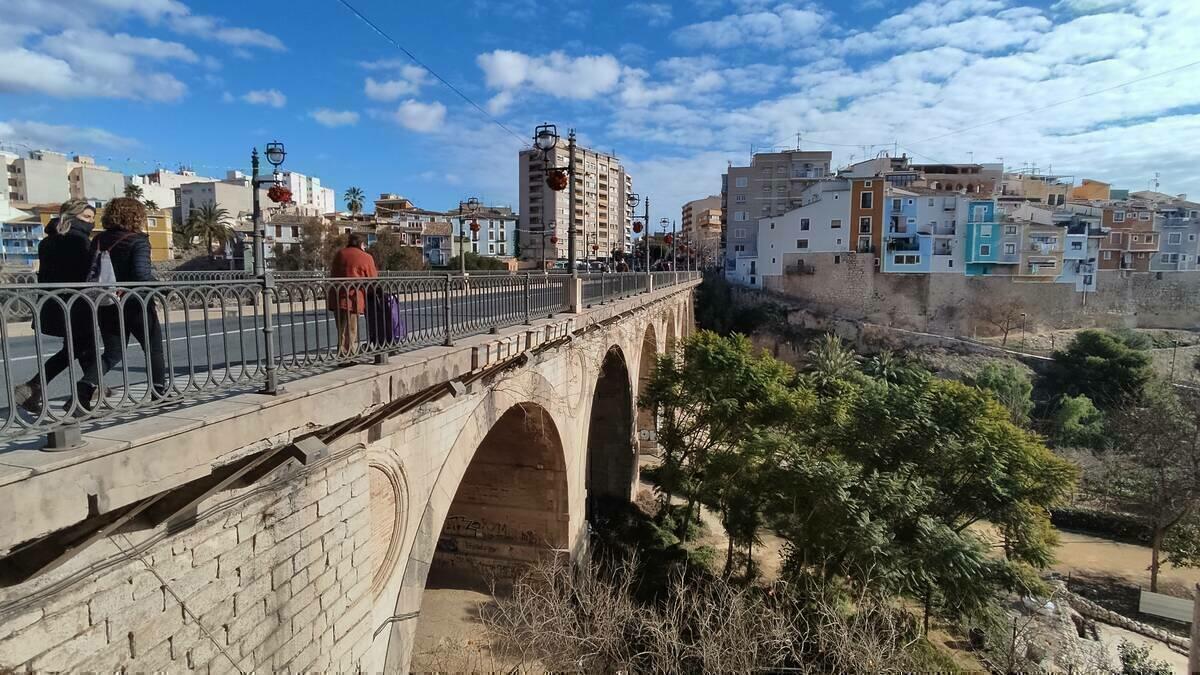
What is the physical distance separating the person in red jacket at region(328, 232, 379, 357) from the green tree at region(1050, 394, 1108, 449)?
112ft

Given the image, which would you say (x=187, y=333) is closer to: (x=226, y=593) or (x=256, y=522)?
(x=256, y=522)

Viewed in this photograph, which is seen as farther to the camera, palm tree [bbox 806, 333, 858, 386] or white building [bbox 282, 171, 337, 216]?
white building [bbox 282, 171, 337, 216]

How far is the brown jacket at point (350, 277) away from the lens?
4703 mm

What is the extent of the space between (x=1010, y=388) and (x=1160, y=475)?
11322mm

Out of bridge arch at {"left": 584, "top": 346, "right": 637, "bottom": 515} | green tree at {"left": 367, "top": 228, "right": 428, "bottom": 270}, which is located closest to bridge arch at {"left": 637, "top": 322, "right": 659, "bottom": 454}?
bridge arch at {"left": 584, "top": 346, "right": 637, "bottom": 515}

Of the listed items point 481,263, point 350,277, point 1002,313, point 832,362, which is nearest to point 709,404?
point 350,277

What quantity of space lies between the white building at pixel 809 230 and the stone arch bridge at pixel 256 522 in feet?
146

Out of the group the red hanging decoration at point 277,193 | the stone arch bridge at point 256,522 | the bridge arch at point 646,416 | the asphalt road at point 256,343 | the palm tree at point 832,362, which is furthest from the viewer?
the palm tree at point 832,362

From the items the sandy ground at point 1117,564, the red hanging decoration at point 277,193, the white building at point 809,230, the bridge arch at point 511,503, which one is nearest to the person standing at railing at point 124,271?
the red hanging decoration at point 277,193

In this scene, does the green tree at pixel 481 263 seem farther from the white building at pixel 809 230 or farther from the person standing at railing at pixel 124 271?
the person standing at railing at pixel 124 271

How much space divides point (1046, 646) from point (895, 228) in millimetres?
39678

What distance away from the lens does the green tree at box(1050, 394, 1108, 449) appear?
29.0 metres

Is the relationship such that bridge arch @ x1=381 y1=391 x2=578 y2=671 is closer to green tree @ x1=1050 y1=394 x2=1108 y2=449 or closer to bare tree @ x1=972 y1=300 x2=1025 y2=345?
green tree @ x1=1050 y1=394 x2=1108 y2=449

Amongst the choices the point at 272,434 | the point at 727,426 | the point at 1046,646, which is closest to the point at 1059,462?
the point at 1046,646
